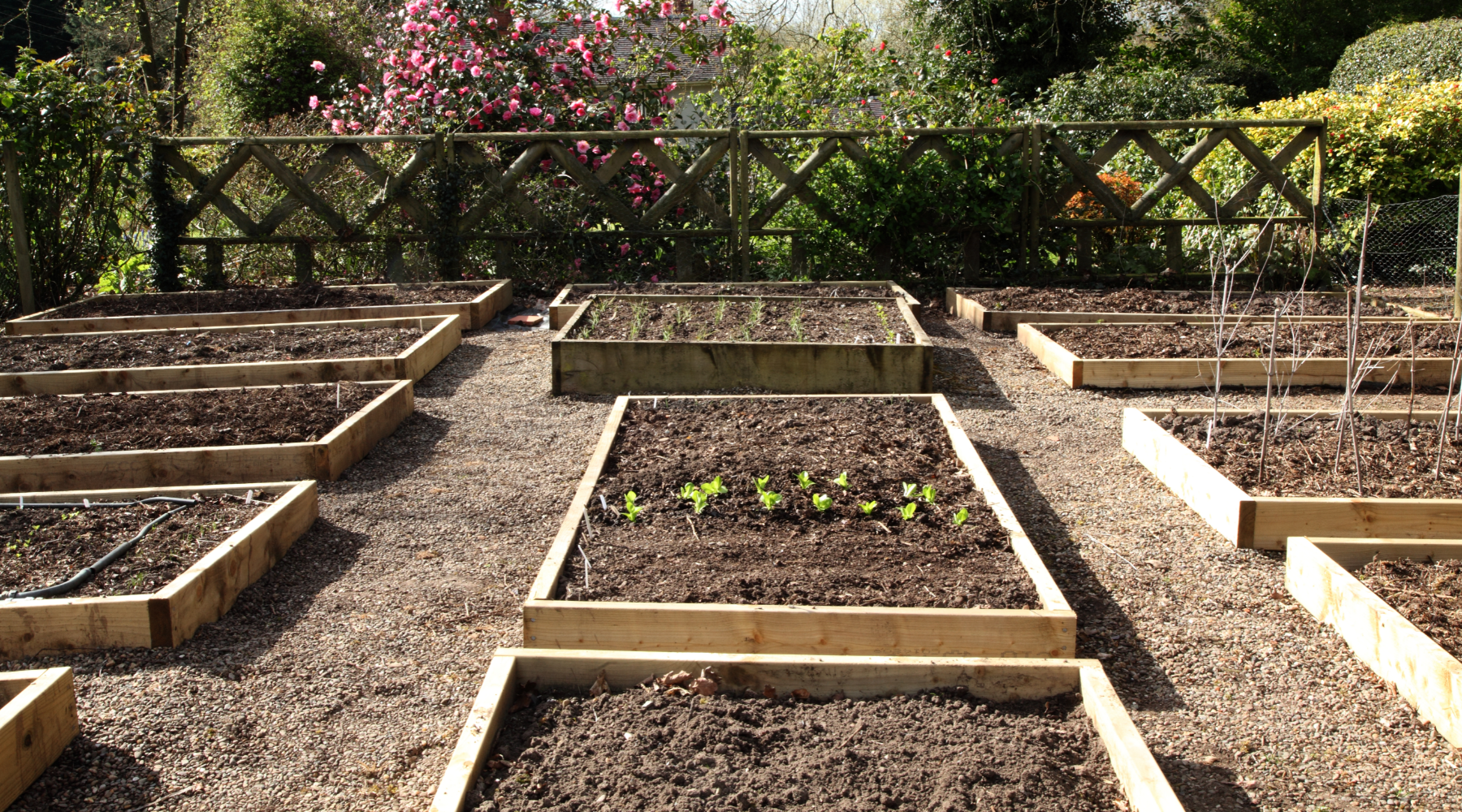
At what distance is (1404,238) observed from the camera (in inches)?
367

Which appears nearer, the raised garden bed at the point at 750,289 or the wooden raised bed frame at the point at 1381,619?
the wooden raised bed frame at the point at 1381,619

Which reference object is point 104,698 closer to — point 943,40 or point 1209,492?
point 1209,492

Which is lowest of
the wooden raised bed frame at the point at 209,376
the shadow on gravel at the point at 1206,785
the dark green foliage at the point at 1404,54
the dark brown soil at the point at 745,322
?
the shadow on gravel at the point at 1206,785

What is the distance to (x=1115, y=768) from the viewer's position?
7.43ft

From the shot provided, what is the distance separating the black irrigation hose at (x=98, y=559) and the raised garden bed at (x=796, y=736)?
1.52 meters

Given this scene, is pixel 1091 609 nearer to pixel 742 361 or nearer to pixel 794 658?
pixel 794 658

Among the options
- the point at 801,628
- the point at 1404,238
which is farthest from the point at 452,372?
the point at 1404,238

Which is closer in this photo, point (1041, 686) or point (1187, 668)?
point (1041, 686)

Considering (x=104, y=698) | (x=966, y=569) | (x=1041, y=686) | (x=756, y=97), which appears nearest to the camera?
(x=1041, y=686)

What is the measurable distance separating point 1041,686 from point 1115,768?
0.31 metres

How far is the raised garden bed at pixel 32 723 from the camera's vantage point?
228 centimetres

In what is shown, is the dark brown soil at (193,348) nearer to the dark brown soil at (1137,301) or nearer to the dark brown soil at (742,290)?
the dark brown soil at (742,290)

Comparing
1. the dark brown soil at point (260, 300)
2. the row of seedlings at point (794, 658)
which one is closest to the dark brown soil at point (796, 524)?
the row of seedlings at point (794, 658)

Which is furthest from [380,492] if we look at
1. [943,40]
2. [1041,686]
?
[943,40]
